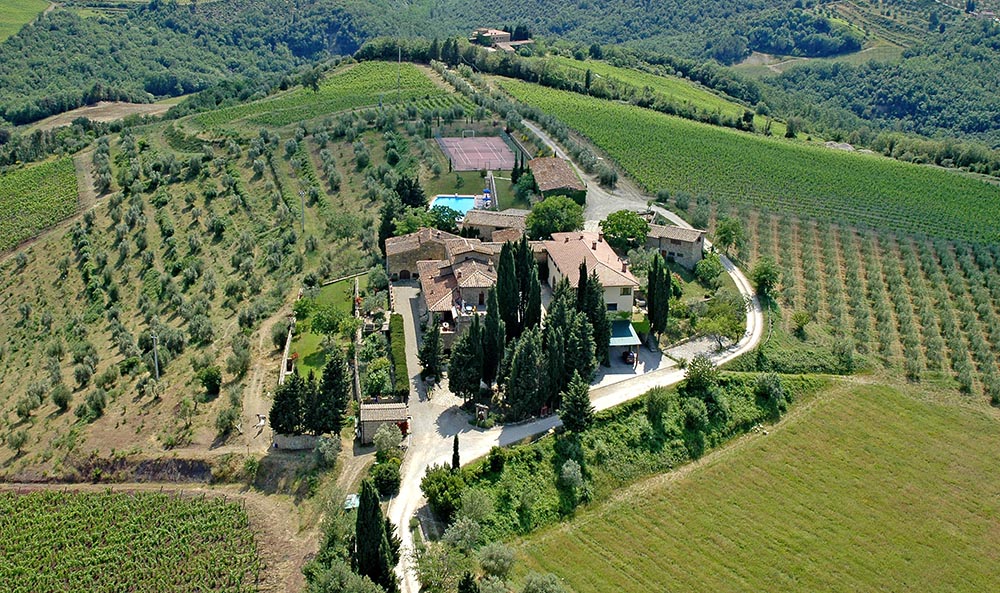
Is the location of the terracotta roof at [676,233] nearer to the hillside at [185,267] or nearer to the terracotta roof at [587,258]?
the terracotta roof at [587,258]

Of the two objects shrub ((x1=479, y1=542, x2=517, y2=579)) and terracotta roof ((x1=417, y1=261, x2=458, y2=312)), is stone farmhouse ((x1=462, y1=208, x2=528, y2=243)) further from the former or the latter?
shrub ((x1=479, y1=542, x2=517, y2=579))

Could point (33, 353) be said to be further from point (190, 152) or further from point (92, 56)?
point (92, 56)

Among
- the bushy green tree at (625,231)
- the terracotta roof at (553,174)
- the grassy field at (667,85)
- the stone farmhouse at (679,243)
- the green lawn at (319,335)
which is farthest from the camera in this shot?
the grassy field at (667,85)

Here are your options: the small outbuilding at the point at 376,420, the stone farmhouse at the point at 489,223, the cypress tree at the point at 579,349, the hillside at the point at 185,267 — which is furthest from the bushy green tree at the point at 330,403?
the stone farmhouse at the point at 489,223

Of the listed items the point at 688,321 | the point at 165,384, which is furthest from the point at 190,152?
the point at 688,321

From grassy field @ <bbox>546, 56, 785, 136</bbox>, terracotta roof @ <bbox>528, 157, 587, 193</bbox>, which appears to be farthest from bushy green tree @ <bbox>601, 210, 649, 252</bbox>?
grassy field @ <bbox>546, 56, 785, 136</bbox>

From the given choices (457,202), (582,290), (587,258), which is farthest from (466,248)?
(457,202)
